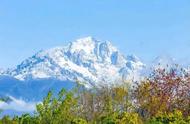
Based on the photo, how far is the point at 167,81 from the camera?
63.4 metres

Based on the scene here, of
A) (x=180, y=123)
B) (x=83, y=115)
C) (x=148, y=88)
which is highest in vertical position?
(x=148, y=88)

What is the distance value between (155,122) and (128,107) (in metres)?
16.0

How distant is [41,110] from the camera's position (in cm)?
3653

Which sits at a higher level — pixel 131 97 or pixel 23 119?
pixel 131 97

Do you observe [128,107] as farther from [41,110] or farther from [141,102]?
[41,110]

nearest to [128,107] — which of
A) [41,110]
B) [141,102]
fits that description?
[141,102]

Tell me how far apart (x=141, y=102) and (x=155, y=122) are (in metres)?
22.2

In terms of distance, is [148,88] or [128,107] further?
[148,88]

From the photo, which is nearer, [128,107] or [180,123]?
[180,123]

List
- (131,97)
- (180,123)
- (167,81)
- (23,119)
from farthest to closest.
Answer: (167,81), (131,97), (23,119), (180,123)

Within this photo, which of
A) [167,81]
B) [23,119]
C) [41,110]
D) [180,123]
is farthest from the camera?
[167,81]

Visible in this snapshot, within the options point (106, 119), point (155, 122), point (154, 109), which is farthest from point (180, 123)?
point (154, 109)

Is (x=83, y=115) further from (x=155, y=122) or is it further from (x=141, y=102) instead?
(x=155, y=122)

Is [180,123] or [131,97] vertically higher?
[131,97]
